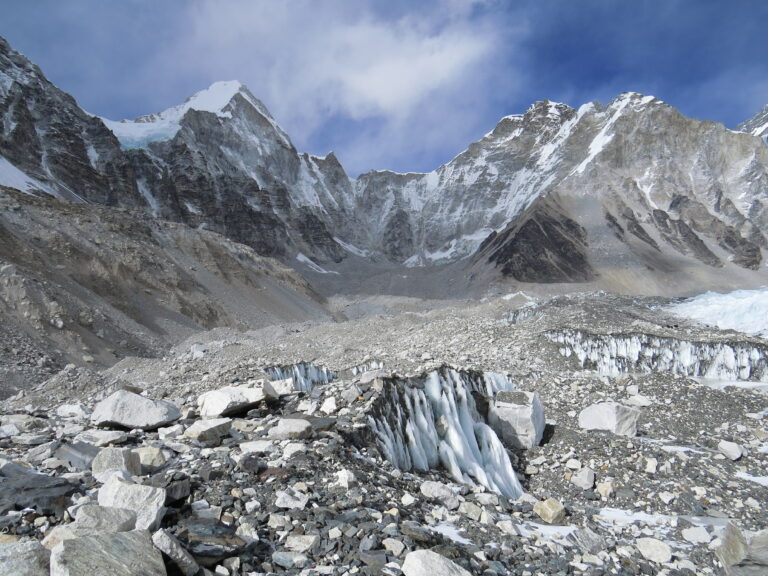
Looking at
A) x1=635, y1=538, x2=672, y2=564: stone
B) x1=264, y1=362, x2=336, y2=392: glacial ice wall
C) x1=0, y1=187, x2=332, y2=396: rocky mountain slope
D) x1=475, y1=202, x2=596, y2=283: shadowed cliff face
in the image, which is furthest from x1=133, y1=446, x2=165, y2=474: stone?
x1=475, y1=202, x2=596, y2=283: shadowed cliff face

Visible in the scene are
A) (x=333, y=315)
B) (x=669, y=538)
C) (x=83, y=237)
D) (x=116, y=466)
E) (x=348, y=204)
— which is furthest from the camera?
(x=348, y=204)

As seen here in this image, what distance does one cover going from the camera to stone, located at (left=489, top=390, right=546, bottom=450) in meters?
9.61

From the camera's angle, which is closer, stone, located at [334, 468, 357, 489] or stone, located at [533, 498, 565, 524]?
stone, located at [334, 468, 357, 489]

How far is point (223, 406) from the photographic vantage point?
6.94 metres

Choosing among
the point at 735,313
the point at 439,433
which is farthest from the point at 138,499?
the point at 735,313

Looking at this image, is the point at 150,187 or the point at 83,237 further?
the point at 150,187

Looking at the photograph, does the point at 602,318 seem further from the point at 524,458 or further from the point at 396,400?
the point at 396,400

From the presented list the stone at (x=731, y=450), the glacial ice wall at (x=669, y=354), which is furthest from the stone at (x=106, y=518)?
the glacial ice wall at (x=669, y=354)

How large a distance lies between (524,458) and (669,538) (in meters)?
3.12

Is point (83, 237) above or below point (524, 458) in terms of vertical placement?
above

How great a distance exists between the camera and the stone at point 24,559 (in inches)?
105

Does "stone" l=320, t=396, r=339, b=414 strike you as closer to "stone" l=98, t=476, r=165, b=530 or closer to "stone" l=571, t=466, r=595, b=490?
"stone" l=98, t=476, r=165, b=530

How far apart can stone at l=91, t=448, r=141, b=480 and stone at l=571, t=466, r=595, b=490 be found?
678 cm

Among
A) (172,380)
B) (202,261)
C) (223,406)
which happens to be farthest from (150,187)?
(223,406)
